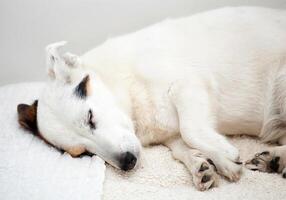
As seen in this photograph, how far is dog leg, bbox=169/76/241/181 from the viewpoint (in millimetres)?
2500

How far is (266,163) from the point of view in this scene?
259 cm

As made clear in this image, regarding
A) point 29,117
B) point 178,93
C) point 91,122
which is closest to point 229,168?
point 178,93

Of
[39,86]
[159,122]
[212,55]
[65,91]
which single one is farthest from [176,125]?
[39,86]

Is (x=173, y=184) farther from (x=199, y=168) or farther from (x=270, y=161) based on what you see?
(x=270, y=161)

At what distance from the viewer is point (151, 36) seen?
9.70ft

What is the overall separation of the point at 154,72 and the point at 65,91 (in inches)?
21.3

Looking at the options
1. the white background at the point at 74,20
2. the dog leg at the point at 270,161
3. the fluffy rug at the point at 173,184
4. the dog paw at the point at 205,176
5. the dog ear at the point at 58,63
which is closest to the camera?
the fluffy rug at the point at 173,184

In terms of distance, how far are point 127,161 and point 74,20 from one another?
60.6 inches

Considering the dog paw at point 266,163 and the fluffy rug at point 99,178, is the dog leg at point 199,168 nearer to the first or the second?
the fluffy rug at point 99,178

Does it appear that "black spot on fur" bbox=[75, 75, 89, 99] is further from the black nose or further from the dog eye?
the black nose

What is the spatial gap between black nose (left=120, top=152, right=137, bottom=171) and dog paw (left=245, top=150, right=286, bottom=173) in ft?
2.15

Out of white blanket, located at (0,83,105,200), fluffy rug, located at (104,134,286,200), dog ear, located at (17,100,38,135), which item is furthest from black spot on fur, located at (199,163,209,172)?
dog ear, located at (17,100,38,135)

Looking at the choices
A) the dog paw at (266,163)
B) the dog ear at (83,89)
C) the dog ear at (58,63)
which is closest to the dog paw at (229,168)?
the dog paw at (266,163)

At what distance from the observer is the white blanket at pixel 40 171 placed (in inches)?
92.3
